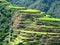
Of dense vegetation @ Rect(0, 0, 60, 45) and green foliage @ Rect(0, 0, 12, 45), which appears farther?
green foliage @ Rect(0, 0, 12, 45)

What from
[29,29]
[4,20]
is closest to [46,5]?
[4,20]

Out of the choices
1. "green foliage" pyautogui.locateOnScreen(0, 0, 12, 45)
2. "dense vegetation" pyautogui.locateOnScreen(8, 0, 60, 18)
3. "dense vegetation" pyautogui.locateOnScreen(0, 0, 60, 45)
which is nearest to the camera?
"dense vegetation" pyautogui.locateOnScreen(0, 0, 60, 45)

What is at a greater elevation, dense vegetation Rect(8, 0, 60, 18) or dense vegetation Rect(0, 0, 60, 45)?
dense vegetation Rect(0, 0, 60, 45)

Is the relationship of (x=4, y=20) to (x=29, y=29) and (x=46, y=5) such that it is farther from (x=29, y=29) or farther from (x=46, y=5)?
(x=46, y=5)

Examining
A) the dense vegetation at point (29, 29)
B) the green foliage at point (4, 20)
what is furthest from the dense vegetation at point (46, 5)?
the dense vegetation at point (29, 29)

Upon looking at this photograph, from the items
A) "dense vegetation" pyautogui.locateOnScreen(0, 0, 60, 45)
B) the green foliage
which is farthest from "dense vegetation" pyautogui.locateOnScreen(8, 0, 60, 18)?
"dense vegetation" pyautogui.locateOnScreen(0, 0, 60, 45)

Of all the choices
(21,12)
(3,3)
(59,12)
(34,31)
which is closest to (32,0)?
(59,12)

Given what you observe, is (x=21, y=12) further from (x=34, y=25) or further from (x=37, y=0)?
(x=37, y=0)

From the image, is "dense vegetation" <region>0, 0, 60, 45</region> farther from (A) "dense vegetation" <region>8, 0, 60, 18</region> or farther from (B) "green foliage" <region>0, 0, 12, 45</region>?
(A) "dense vegetation" <region>8, 0, 60, 18</region>
